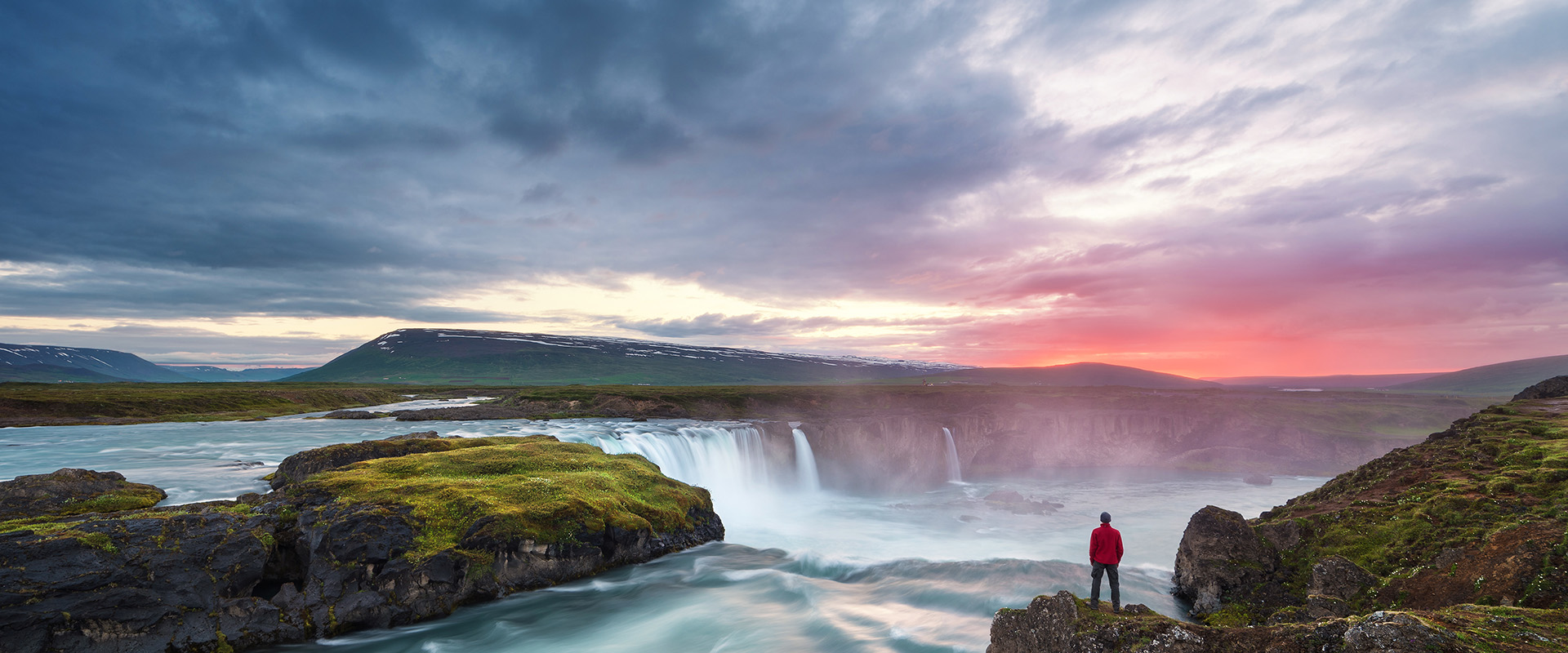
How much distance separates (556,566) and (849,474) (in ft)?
143

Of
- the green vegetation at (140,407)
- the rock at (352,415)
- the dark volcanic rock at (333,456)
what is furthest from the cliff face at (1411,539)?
the green vegetation at (140,407)

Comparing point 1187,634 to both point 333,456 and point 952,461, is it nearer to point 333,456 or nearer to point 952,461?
point 333,456

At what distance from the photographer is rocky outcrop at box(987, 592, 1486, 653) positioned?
6.41m

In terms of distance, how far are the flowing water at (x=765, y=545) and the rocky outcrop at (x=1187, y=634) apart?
7212 mm

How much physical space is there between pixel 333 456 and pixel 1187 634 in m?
27.8

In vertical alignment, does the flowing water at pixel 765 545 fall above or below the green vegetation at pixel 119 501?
below

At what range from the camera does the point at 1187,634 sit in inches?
325

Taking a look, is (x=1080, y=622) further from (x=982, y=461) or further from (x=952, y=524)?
(x=982, y=461)

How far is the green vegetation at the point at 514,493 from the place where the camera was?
56.2 feet

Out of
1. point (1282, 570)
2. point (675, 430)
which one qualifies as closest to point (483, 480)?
point (1282, 570)

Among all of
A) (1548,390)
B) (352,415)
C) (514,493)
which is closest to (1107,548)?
(514,493)

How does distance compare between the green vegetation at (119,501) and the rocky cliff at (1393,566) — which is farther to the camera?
the green vegetation at (119,501)

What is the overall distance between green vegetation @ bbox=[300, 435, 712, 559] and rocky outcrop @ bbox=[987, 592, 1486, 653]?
1330 centimetres

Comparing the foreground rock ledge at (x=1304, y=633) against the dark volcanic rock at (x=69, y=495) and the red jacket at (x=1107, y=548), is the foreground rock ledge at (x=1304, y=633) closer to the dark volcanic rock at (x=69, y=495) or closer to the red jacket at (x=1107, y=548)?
the red jacket at (x=1107, y=548)
